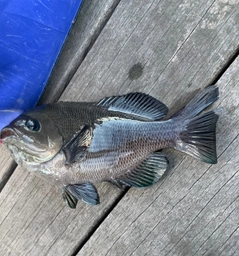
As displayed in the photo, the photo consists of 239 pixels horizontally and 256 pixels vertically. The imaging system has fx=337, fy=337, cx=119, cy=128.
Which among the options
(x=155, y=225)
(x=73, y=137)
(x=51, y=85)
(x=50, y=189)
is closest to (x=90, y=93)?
(x=51, y=85)

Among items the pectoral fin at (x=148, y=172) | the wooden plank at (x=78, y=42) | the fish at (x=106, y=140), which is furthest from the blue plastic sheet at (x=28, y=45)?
the pectoral fin at (x=148, y=172)

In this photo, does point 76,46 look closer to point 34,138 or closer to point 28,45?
point 28,45

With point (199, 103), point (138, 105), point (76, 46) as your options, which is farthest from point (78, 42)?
point (199, 103)

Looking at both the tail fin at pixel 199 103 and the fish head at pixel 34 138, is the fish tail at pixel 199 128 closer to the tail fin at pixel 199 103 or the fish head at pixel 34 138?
the tail fin at pixel 199 103

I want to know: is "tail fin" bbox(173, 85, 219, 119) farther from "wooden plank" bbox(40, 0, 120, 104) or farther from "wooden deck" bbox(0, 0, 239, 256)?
"wooden plank" bbox(40, 0, 120, 104)

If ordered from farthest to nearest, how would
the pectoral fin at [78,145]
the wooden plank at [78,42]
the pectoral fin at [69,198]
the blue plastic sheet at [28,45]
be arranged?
the wooden plank at [78,42] < the blue plastic sheet at [28,45] < the pectoral fin at [69,198] < the pectoral fin at [78,145]

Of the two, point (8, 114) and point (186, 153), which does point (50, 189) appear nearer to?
point (8, 114)
